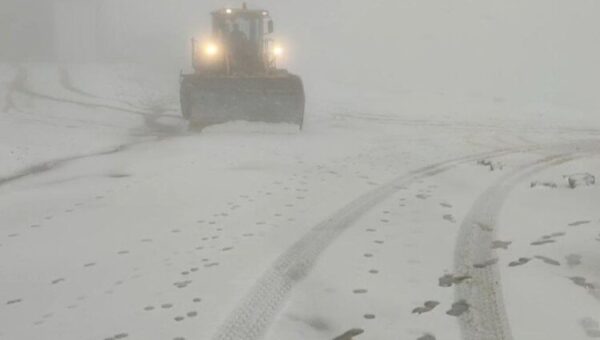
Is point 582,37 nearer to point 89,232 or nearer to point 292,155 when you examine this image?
point 292,155

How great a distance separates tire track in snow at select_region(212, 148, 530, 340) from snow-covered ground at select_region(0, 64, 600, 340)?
16 mm

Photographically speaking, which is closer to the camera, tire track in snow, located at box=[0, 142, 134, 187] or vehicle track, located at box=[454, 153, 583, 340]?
vehicle track, located at box=[454, 153, 583, 340]

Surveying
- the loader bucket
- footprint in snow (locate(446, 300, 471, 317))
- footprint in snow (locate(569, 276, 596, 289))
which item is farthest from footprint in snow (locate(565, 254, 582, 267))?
the loader bucket

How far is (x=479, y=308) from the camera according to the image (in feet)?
11.9

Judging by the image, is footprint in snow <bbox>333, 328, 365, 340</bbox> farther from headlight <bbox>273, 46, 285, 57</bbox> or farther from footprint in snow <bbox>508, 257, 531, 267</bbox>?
headlight <bbox>273, 46, 285, 57</bbox>

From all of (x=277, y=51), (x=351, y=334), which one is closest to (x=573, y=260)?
(x=351, y=334)

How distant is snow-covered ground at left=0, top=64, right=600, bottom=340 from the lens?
11.6ft

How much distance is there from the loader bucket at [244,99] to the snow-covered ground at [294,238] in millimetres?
910

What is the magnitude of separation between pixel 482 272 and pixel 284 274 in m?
1.45

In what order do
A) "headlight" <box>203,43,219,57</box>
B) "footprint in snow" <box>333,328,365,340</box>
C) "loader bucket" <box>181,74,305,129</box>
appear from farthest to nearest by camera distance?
1. "headlight" <box>203,43,219,57</box>
2. "loader bucket" <box>181,74,305,129</box>
3. "footprint in snow" <box>333,328,365,340</box>

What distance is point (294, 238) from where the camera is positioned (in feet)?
16.8

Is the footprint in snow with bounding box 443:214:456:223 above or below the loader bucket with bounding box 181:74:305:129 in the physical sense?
below

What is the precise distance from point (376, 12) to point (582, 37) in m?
12.8

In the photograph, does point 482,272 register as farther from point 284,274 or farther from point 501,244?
point 284,274
